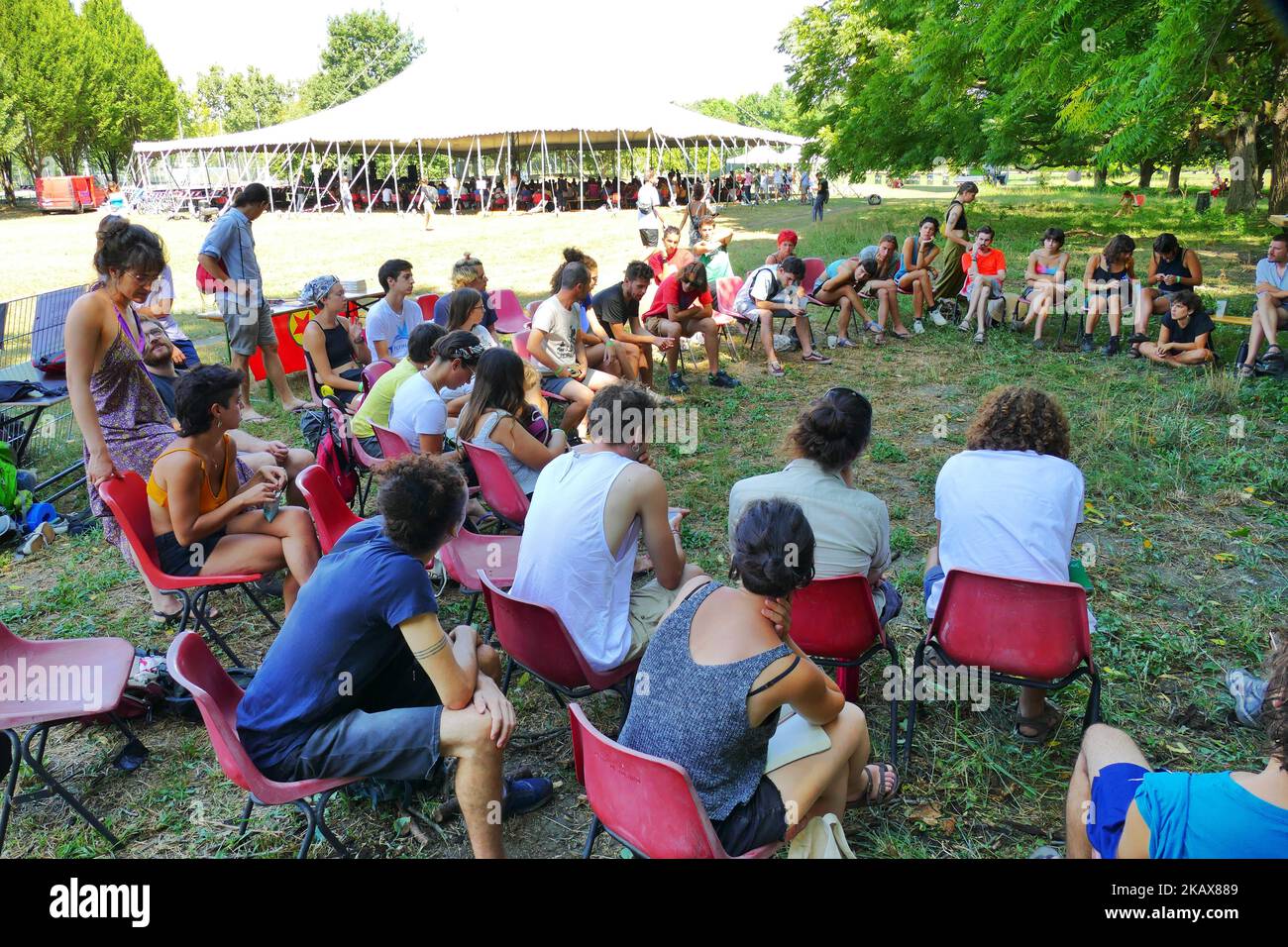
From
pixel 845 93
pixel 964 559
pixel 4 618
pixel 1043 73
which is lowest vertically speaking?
pixel 4 618

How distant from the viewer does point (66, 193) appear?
1480 inches

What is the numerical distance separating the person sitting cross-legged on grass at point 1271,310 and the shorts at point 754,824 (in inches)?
281

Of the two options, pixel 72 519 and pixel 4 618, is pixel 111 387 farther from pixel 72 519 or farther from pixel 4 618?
pixel 72 519

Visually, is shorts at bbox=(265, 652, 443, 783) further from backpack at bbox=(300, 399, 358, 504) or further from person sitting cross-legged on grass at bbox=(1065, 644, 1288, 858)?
backpack at bbox=(300, 399, 358, 504)

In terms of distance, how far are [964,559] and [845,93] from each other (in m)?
21.6

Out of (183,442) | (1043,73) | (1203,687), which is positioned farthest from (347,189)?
(1203,687)

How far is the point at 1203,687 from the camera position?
342 cm

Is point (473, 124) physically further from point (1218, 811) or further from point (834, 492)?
point (1218, 811)

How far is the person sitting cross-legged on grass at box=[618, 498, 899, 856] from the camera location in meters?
2.03

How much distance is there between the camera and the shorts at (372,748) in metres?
2.38

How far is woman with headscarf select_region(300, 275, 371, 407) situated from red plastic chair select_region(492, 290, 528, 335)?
7.11 feet
